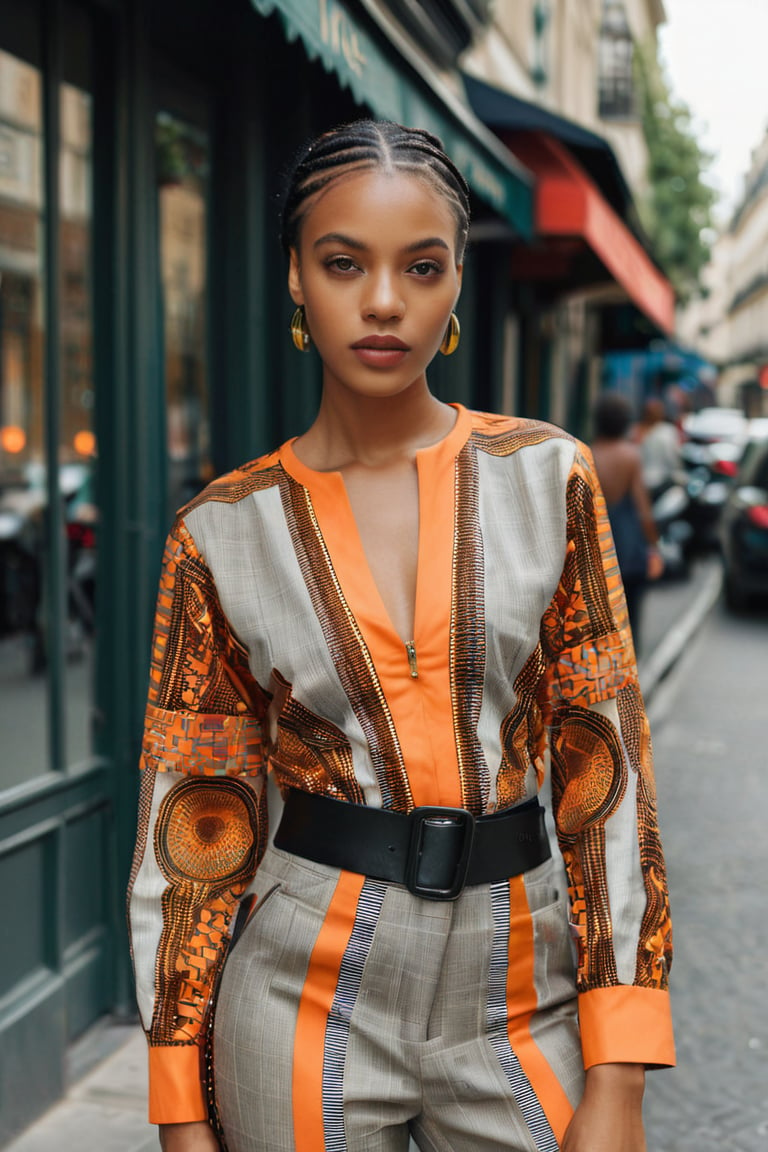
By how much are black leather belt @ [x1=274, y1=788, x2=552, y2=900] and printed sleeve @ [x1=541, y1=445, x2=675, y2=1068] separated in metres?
0.08

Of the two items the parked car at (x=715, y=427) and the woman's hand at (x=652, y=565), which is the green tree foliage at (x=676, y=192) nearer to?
the parked car at (x=715, y=427)

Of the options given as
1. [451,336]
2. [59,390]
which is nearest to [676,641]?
[59,390]

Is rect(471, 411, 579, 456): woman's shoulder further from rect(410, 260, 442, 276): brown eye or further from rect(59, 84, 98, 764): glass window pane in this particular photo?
rect(59, 84, 98, 764): glass window pane

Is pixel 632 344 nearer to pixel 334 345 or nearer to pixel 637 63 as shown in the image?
pixel 637 63

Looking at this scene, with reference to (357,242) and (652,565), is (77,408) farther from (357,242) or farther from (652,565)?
(652,565)

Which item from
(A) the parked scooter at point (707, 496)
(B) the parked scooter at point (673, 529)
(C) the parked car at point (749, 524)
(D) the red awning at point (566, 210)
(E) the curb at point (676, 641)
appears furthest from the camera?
(A) the parked scooter at point (707, 496)

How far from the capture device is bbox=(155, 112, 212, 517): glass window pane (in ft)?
13.7

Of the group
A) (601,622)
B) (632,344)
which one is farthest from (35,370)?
(632,344)

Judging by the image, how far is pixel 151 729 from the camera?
161 centimetres

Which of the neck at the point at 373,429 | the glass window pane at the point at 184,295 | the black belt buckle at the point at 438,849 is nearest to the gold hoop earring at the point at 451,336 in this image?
the neck at the point at 373,429

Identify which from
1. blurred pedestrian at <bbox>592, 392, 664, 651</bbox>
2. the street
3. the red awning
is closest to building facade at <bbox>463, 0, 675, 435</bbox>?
the red awning

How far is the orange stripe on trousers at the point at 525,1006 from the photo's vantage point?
1491 mm

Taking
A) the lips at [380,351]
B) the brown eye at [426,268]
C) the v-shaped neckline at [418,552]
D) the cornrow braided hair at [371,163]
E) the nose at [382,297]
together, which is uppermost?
the cornrow braided hair at [371,163]

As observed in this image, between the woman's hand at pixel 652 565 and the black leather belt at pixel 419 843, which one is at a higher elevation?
the black leather belt at pixel 419 843
